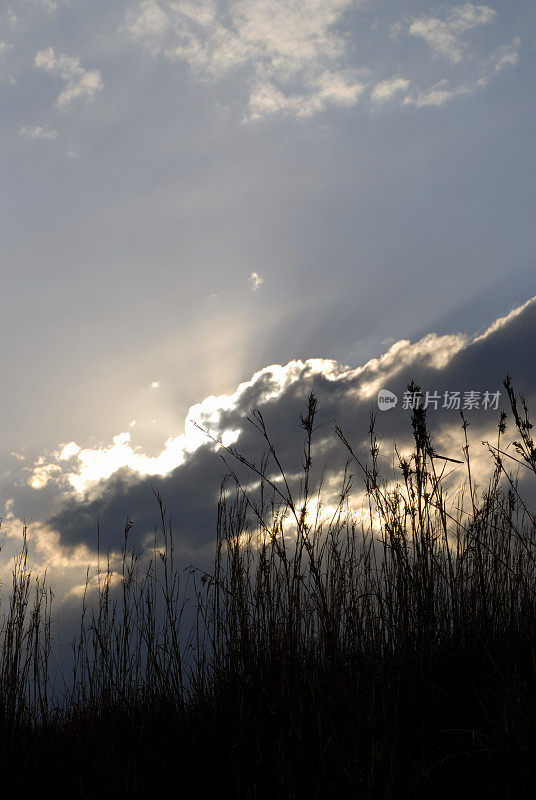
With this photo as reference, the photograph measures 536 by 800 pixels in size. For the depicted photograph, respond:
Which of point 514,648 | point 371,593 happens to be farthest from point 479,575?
point 371,593

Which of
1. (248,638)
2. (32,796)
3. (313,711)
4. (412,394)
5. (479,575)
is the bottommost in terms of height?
(32,796)

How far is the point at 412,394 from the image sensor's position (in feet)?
6.48

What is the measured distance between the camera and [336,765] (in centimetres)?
169

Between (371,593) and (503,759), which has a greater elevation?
(371,593)

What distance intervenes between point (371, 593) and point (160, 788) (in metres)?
1.08

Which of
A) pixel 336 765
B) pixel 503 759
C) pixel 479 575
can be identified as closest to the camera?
pixel 503 759

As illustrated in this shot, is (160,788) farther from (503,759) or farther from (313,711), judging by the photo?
(503,759)

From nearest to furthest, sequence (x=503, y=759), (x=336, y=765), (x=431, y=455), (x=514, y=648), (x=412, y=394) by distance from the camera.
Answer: (x=503, y=759), (x=336, y=765), (x=412, y=394), (x=431, y=455), (x=514, y=648)

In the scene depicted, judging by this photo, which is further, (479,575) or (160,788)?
(479,575)

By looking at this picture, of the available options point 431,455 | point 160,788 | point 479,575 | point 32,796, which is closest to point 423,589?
point 479,575

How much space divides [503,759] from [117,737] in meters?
1.80

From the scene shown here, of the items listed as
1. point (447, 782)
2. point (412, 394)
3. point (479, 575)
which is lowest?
point (447, 782)

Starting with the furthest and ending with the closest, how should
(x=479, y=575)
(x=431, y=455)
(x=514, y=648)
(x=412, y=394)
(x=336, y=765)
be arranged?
(x=479, y=575), (x=514, y=648), (x=431, y=455), (x=412, y=394), (x=336, y=765)

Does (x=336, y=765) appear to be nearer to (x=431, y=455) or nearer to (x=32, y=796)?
(x=431, y=455)
